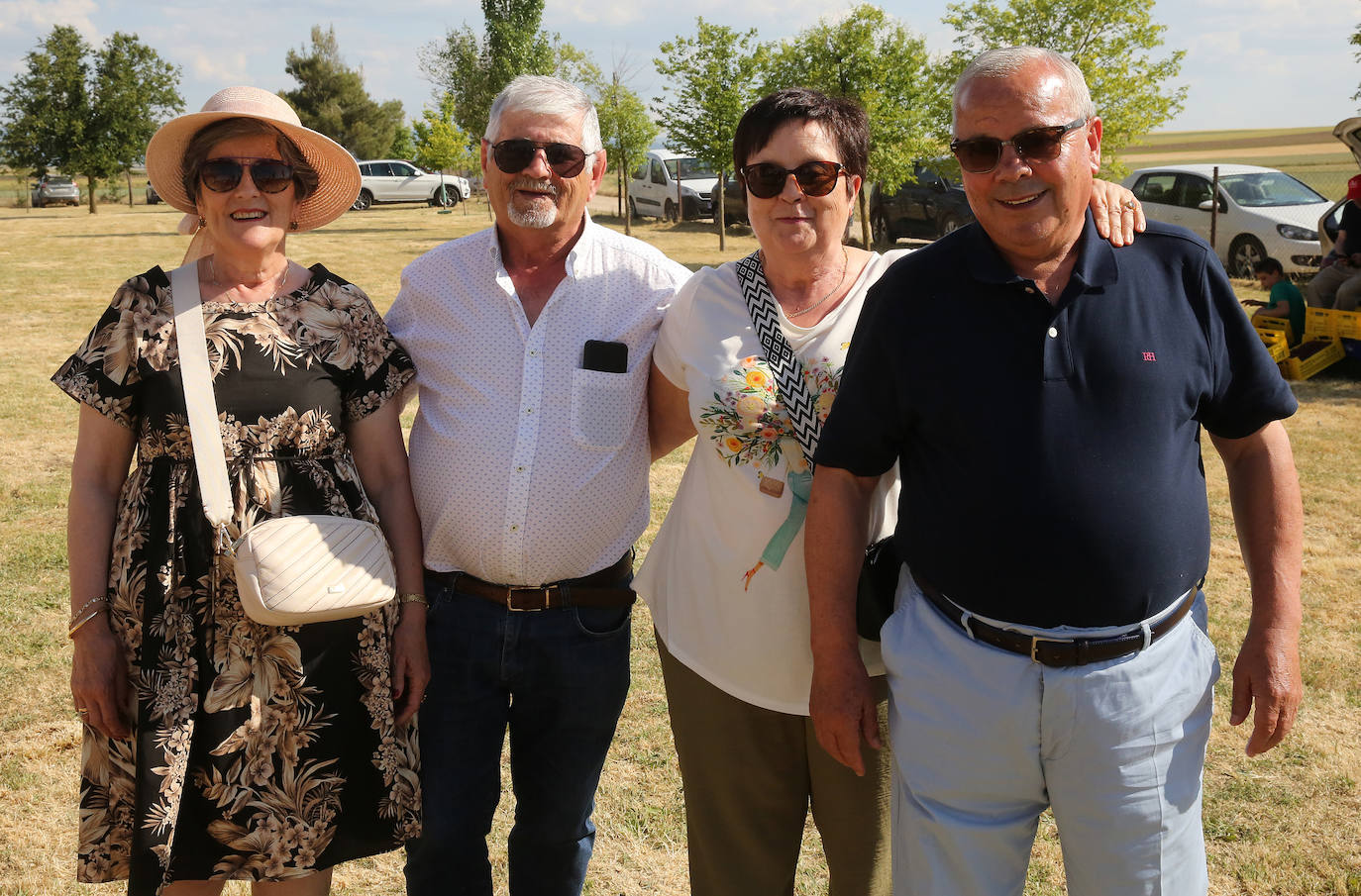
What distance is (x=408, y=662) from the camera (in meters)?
2.57

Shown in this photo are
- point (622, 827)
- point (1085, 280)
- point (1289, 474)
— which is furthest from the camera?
point (622, 827)

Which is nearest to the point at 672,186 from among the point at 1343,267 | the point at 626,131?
the point at 626,131

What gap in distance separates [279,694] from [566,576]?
28.4 inches

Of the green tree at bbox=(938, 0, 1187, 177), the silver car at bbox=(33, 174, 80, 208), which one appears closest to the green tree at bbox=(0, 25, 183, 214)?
the silver car at bbox=(33, 174, 80, 208)

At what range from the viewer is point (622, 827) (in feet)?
11.8

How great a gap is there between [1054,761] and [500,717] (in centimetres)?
137

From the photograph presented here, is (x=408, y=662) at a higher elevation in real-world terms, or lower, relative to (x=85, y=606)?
lower

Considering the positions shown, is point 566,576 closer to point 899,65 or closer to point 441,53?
point 899,65

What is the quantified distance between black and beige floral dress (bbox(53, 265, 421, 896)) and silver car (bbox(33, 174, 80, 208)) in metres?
46.9

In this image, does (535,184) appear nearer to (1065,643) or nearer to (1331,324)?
(1065,643)

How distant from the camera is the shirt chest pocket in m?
2.64

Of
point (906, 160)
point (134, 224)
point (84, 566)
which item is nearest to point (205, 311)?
point (84, 566)

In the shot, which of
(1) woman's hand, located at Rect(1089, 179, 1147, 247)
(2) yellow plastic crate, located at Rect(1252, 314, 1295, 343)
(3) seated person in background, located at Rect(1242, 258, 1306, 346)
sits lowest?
(2) yellow plastic crate, located at Rect(1252, 314, 1295, 343)

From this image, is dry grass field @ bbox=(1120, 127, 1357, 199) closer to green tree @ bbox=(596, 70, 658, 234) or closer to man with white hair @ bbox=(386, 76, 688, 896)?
green tree @ bbox=(596, 70, 658, 234)
